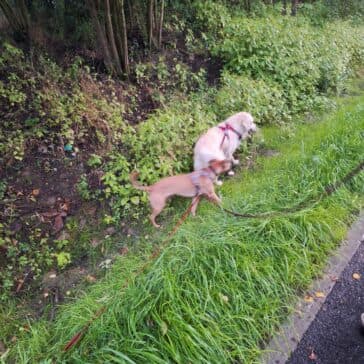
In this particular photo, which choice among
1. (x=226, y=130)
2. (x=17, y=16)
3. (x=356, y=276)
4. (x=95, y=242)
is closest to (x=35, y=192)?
(x=95, y=242)

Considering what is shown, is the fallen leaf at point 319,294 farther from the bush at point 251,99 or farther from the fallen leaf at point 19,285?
the bush at point 251,99

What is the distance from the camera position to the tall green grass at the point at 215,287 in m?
2.33

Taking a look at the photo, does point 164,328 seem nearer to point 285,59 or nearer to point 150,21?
point 150,21

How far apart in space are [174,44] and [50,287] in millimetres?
4532

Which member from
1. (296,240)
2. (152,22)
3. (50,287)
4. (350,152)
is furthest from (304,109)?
(50,287)

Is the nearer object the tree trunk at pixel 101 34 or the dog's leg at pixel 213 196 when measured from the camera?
the dog's leg at pixel 213 196

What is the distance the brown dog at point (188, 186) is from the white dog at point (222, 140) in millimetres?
592

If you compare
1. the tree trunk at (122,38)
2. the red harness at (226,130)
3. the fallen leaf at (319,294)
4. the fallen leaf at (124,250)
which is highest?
the tree trunk at (122,38)

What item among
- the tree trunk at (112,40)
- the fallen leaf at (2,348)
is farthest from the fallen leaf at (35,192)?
the tree trunk at (112,40)

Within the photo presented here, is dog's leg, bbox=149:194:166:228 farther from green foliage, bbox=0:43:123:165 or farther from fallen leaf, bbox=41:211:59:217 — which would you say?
green foliage, bbox=0:43:123:165

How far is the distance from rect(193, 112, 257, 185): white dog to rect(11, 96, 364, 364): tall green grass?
53cm

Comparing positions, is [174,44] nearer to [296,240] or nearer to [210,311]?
[296,240]

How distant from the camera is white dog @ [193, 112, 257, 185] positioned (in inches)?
158

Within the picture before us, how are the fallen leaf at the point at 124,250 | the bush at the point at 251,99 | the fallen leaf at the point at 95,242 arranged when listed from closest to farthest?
the fallen leaf at the point at 124,250, the fallen leaf at the point at 95,242, the bush at the point at 251,99
